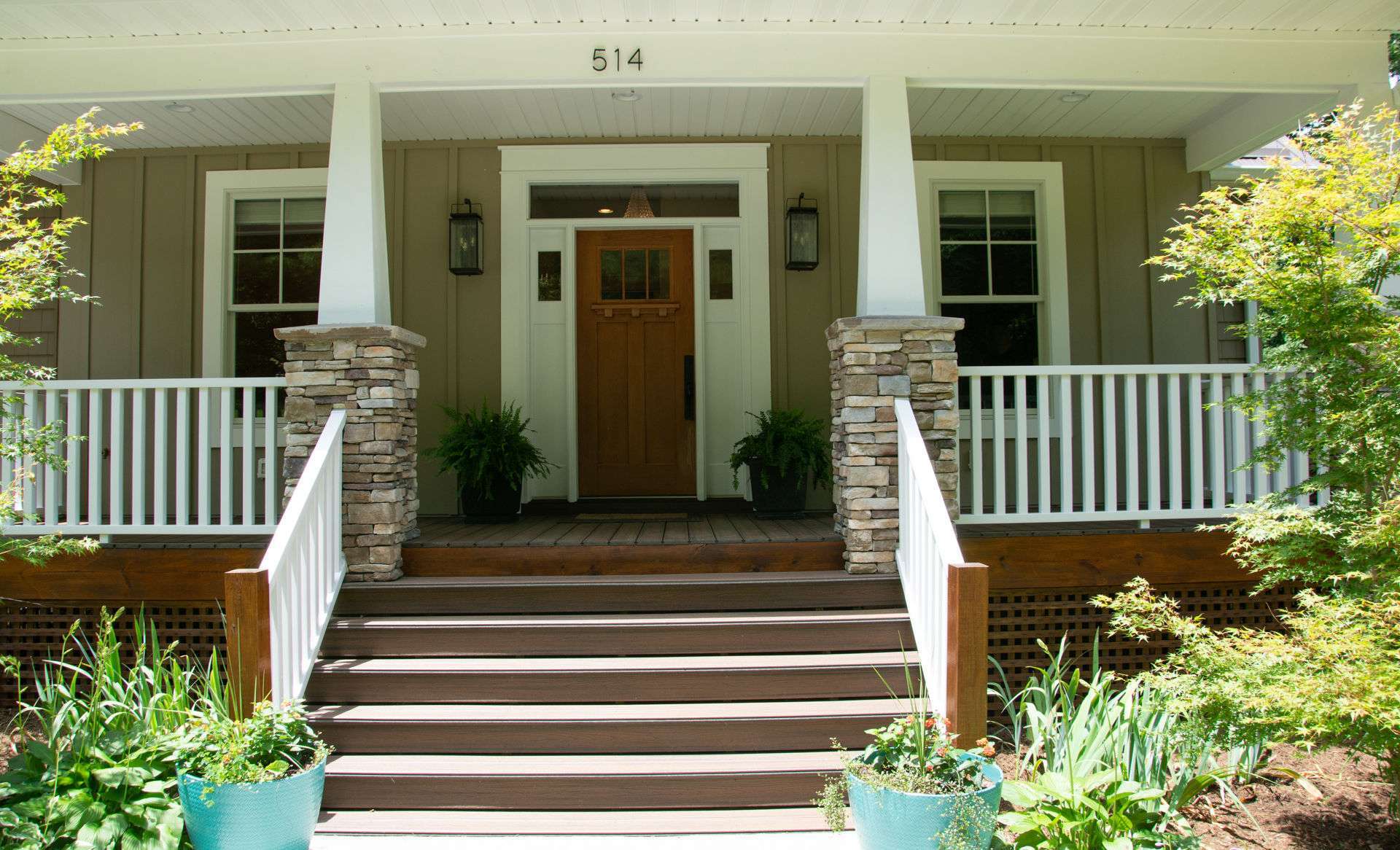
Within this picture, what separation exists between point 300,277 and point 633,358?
7.33ft

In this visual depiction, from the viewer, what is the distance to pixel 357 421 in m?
3.89

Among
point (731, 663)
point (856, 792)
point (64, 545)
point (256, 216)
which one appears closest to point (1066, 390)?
point (731, 663)

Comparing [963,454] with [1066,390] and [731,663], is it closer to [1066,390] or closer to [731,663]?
[1066,390]

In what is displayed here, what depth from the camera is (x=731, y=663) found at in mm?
3408

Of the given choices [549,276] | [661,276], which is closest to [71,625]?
[549,276]

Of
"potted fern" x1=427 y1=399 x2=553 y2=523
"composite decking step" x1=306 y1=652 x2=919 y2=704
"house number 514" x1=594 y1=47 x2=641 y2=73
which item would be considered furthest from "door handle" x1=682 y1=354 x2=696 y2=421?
"composite decking step" x1=306 y1=652 x2=919 y2=704

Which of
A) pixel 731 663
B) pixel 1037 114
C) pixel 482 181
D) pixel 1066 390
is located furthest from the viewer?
pixel 482 181

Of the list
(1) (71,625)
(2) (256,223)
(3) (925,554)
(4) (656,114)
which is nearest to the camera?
(3) (925,554)

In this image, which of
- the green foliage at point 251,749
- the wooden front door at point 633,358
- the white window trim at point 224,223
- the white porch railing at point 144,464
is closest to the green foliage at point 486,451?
→ the wooden front door at point 633,358

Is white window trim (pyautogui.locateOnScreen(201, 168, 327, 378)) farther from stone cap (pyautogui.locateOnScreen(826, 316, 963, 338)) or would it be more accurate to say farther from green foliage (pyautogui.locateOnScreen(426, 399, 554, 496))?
stone cap (pyautogui.locateOnScreen(826, 316, 963, 338))

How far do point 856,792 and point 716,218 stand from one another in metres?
3.97

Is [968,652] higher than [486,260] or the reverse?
the reverse

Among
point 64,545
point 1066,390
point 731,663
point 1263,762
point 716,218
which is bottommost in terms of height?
point 1263,762

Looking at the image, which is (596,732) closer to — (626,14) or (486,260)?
(626,14)
